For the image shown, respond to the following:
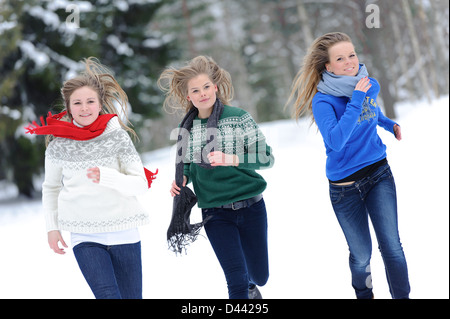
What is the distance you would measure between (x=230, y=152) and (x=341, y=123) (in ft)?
2.42

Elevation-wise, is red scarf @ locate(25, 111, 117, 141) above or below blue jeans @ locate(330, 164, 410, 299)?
above

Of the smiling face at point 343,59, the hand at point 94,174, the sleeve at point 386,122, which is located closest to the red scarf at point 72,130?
the hand at point 94,174

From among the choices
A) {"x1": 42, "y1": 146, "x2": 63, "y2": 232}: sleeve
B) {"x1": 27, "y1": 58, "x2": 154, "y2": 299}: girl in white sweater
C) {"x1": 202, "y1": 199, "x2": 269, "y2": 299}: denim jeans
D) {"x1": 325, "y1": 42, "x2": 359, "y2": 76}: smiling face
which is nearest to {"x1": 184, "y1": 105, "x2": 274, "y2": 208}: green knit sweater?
{"x1": 202, "y1": 199, "x2": 269, "y2": 299}: denim jeans

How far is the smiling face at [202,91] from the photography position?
3277 millimetres

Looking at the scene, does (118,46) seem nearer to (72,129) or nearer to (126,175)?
(72,129)

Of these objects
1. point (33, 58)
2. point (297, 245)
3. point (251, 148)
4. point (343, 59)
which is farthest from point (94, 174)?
point (33, 58)

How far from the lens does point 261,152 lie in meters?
3.25

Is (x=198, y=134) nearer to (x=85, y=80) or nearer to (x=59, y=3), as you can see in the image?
(x=85, y=80)

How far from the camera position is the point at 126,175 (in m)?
2.89

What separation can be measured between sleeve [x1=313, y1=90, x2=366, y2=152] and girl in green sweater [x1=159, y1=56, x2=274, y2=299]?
44 centimetres

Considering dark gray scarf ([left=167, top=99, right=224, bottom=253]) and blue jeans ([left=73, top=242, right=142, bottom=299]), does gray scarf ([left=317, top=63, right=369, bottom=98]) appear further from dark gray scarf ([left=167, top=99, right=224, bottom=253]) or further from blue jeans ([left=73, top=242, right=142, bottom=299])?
blue jeans ([left=73, top=242, right=142, bottom=299])

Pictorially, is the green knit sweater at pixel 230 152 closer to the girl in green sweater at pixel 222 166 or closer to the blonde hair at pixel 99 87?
the girl in green sweater at pixel 222 166

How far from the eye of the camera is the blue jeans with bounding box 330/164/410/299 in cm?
311

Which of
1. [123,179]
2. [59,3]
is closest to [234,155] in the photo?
[123,179]
